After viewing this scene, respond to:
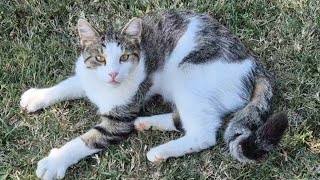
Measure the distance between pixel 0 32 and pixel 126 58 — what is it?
1139 millimetres

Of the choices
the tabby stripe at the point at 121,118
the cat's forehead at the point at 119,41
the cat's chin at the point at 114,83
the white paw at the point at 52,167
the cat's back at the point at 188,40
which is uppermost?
the cat's forehead at the point at 119,41

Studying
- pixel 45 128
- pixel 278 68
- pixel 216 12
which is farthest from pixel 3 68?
pixel 278 68

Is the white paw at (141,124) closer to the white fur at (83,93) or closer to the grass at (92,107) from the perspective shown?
the grass at (92,107)

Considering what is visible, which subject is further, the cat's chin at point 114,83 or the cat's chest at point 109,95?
the cat's chest at point 109,95

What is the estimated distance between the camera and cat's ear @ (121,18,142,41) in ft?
10.6

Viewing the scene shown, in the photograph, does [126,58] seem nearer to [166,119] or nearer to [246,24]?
[166,119]

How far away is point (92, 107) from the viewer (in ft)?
11.6

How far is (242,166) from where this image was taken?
321 cm

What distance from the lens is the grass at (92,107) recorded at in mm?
3221

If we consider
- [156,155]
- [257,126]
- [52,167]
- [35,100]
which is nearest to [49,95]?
[35,100]

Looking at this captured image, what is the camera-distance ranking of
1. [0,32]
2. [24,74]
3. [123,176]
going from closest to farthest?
[123,176]
[24,74]
[0,32]

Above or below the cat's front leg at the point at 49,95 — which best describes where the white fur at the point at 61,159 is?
below

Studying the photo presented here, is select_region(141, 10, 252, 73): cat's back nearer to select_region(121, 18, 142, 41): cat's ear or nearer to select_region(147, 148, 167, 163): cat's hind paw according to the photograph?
select_region(121, 18, 142, 41): cat's ear

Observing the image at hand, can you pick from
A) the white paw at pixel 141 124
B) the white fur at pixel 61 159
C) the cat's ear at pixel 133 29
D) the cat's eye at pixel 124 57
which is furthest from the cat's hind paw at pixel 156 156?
the cat's ear at pixel 133 29
